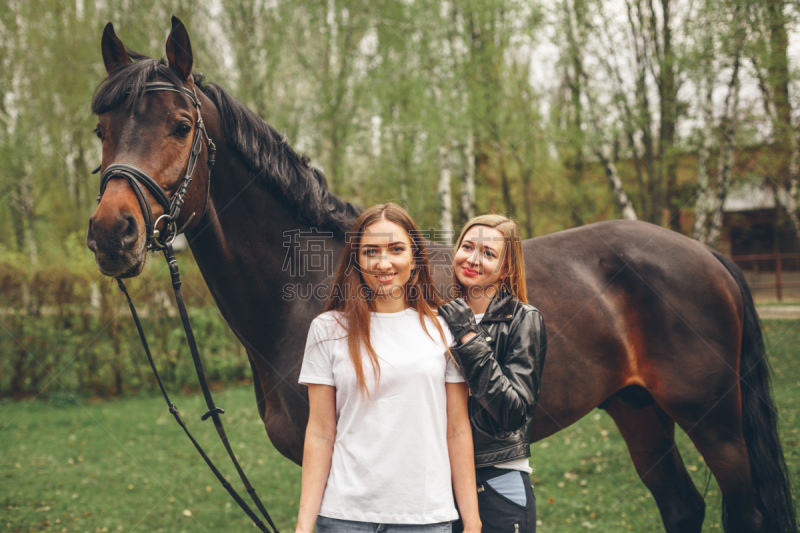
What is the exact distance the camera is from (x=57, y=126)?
48.2ft

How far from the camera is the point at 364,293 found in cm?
156

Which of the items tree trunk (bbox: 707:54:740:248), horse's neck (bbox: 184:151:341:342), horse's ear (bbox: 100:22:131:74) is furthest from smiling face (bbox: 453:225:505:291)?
tree trunk (bbox: 707:54:740:248)

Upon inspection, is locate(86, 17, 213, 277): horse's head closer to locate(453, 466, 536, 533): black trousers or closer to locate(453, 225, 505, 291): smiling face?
locate(453, 225, 505, 291): smiling face

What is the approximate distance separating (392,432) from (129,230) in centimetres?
117

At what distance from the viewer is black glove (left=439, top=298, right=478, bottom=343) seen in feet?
4.74

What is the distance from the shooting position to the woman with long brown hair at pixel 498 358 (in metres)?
1.42

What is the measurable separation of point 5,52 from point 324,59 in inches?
366

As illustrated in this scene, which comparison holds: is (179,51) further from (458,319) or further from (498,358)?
(498,358)

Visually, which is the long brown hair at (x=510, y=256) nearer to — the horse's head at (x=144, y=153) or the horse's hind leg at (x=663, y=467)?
the horse's head at (x=144, y=153)

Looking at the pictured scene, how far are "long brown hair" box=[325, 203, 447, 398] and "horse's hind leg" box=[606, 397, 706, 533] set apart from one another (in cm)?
218

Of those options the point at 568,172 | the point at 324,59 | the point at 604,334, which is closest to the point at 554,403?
the point at 604,334

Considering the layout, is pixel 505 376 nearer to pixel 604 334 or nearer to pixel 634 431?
pixel 604 334

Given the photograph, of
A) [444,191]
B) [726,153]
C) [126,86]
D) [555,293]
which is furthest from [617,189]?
[126,86]

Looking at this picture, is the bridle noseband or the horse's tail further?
the horse's tail
